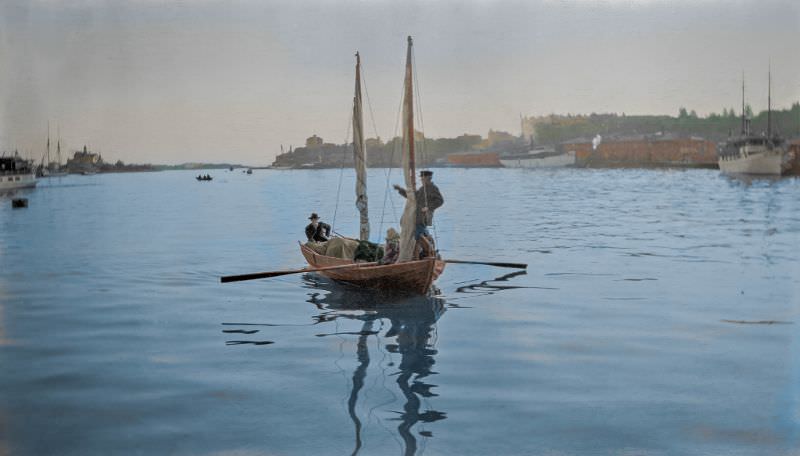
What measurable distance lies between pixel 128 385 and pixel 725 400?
4349 millimetres

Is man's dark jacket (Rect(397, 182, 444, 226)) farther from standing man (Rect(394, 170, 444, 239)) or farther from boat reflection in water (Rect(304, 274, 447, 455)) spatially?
boat reflection in water (Rect(304, 274, 447, 455))

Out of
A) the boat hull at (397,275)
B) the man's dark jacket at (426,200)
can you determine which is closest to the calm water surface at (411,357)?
the boat hull at (397,275)

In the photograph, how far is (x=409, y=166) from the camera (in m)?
8.15

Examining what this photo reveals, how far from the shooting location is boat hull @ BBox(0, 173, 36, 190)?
63.1ft

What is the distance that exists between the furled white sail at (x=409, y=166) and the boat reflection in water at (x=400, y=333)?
80 centimetres

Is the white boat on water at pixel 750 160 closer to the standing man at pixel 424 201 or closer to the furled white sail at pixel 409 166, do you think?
the standing man at pixel 424 201

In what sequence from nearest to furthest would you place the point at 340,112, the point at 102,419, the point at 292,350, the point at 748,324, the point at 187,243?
the point at 102,419, the point at 292,350, the point at 748,324, the point at 340,112, the point at 187,243

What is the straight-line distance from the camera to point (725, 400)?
479cm

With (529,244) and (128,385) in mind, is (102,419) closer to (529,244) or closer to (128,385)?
→ (128,385)

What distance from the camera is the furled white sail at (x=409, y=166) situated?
809cm

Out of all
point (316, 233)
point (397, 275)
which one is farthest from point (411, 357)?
point (316, 233)

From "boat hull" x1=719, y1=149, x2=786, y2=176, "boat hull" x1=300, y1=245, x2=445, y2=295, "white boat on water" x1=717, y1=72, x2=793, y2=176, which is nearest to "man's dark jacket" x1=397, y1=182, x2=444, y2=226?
"boat hull" x1=300, y1=245, x2=445, y2=295

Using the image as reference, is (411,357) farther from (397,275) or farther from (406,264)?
(397,275)

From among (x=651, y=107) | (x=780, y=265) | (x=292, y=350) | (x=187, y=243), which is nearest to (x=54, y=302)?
(x=292, y=350)
